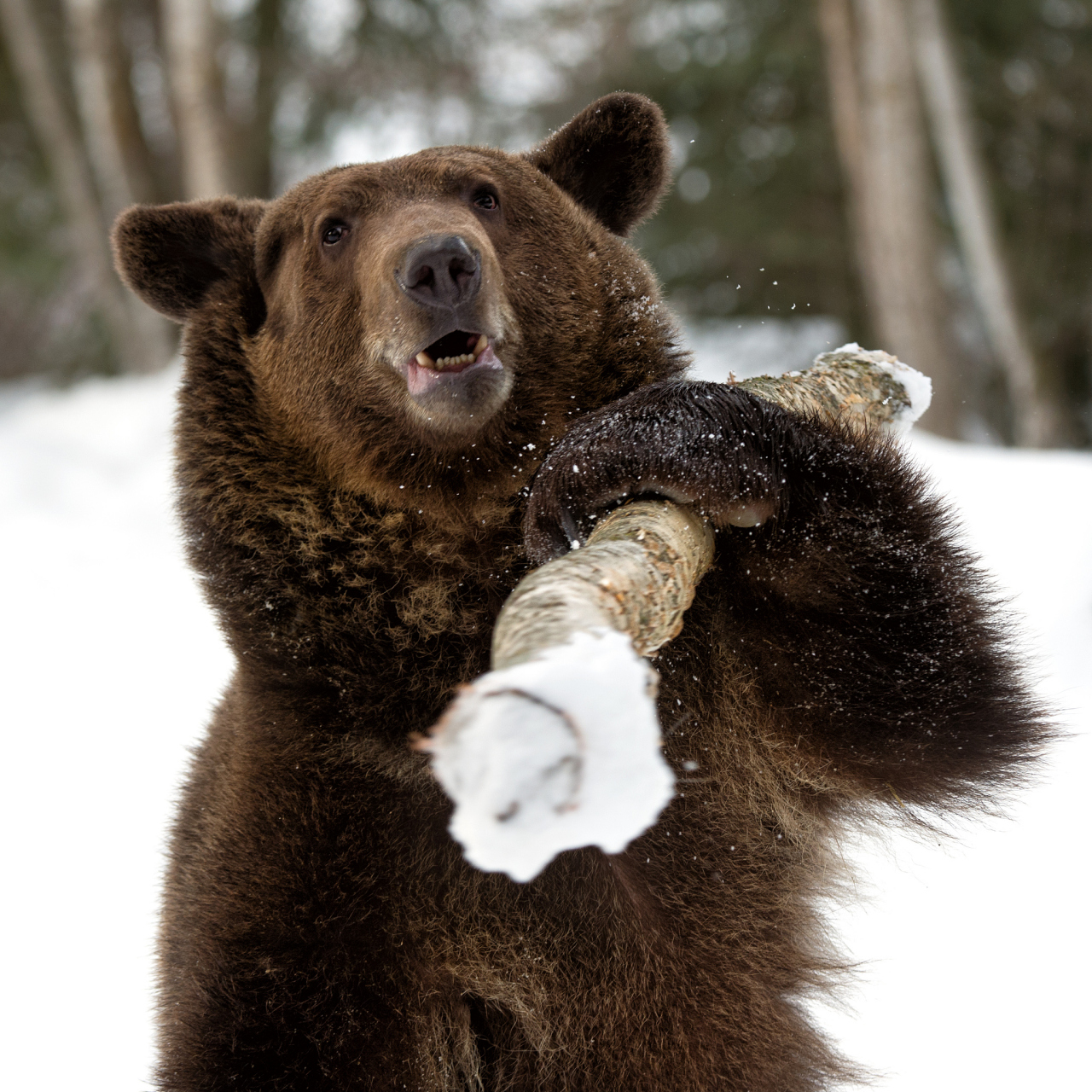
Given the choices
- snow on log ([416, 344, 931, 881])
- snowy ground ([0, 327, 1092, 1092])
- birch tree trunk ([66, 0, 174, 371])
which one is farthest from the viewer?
birch tree trunk ([66, 0, 174, 371])

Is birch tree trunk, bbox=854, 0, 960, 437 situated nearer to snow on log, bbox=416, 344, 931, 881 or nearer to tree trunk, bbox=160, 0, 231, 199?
tree trunk, bbox=160, 0, 231, 199

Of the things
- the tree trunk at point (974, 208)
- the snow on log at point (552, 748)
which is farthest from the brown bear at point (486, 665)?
the tree trunk at point (974, 208)

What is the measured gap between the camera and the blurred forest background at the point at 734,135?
10781mm

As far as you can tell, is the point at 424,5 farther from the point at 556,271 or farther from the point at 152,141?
the point at 556,271

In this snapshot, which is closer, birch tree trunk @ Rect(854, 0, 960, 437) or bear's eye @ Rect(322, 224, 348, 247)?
bear's eye @ Rect(322, 224, 348, 247)

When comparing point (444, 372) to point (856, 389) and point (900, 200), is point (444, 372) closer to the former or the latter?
point (856, 389)

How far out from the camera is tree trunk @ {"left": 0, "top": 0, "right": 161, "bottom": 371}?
12.0 meters

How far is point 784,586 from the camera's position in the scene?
2.15 m

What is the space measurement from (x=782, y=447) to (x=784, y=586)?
0.28m

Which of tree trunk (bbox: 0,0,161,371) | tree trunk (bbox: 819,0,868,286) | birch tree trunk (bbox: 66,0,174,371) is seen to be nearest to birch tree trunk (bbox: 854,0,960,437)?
tree trunk (bbox: 819,0,868,286)

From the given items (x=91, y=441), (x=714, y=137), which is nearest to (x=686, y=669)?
(x=91, y=441)

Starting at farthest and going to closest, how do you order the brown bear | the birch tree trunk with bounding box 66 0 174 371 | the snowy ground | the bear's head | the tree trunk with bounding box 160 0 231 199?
the birch tree trunk with bounding box 66 0 174 371 → the tree trunk with bounding box 160 0 231 199 → the snowy ground → the bear's head → the brown bear

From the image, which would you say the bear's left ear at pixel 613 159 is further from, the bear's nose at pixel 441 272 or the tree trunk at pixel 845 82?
the tree trunk at pixel 845 82

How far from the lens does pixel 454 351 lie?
2430 mm
